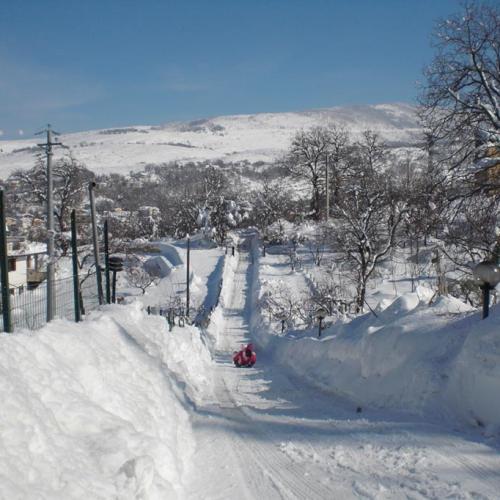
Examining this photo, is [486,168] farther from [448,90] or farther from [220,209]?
[220,209]

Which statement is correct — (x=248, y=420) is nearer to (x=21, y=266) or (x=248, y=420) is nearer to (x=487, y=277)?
(x=487, y=277)

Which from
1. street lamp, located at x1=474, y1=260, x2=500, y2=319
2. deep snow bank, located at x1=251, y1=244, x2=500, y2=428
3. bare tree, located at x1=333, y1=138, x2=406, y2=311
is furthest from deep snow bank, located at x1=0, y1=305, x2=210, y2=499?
bare tree, located at x1=333, y1=138, x2=406, y2=311

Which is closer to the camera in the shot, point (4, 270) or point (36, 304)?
point (4, 270)

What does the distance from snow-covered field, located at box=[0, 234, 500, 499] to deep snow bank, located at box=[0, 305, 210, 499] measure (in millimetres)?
16

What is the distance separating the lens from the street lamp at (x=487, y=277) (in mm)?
8375

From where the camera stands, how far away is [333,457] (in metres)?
6.12

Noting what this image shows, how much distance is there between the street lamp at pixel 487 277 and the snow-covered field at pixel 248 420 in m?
0.62

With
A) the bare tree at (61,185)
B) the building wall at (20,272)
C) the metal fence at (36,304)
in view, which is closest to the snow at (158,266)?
the building wall at (20,272)

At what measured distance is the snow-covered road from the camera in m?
5.21

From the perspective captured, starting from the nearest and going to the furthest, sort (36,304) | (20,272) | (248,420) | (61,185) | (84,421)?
1. (84,421)
2. (248,420)
3. (36,304)
4. (61,185)
5. (20,272)

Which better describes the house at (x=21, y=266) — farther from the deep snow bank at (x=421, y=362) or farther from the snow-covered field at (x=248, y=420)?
the deep snow bank at (x=421, y=362)

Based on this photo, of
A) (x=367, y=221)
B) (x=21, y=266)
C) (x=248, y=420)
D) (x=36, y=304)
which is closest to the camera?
(x=248, y=420)

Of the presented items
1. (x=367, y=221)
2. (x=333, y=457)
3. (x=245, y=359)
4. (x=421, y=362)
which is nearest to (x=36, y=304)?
(x=333, y=457)

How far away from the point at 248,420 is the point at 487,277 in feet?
14.7
